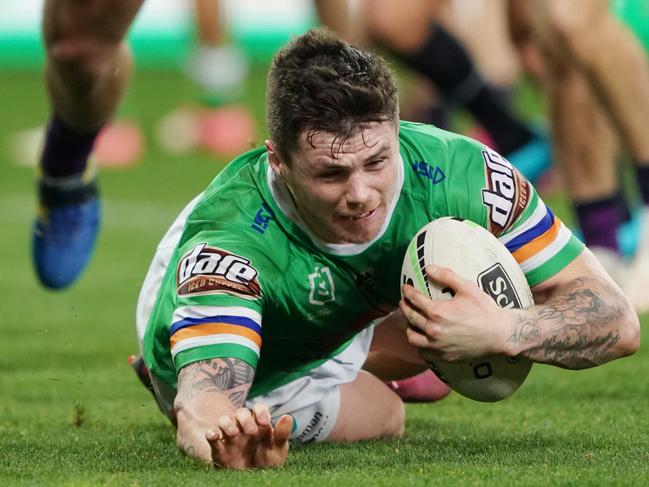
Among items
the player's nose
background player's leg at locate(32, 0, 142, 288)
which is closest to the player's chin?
the player's nose

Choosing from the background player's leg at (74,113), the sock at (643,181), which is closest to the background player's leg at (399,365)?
the background player's leg at (74,113)

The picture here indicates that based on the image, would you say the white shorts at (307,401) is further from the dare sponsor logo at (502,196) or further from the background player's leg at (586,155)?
the background player's leg at (586,155)

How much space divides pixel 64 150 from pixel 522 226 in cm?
234

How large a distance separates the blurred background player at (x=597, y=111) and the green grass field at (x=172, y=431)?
0.64m

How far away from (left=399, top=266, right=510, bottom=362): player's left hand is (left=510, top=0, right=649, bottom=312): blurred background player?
99.9 inches

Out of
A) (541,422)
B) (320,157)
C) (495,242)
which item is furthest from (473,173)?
(541,422)

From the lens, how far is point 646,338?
5516mm

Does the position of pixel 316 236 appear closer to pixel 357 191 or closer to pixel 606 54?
pixel 357 191

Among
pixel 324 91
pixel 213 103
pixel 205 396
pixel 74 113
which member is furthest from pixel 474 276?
pixel 213 103

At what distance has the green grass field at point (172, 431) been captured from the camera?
3.14m

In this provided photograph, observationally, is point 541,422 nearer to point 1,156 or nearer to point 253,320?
point 253,320

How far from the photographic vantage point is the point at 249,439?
3135 millimetres

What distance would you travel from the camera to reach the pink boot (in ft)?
14.1

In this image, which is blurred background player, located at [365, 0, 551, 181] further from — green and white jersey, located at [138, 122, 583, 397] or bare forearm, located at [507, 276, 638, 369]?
bare forearm, located at [507, 276, 638, 369]
